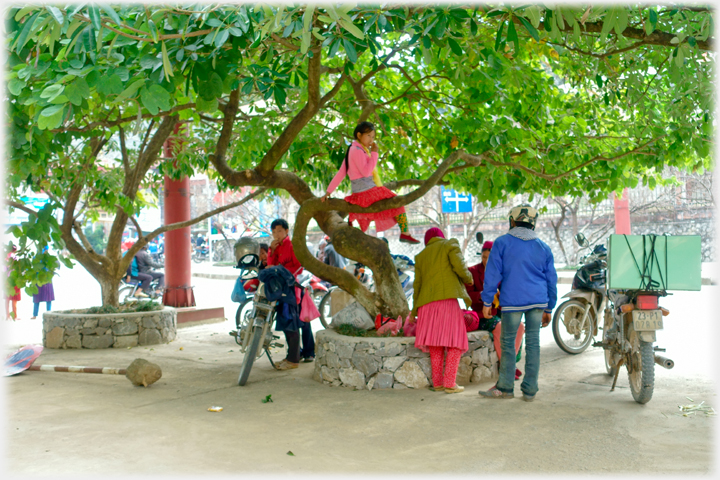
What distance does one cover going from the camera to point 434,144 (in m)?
8.50

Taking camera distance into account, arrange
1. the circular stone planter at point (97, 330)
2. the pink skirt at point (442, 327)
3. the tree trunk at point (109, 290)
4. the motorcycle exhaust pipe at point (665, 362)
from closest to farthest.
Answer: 1. the motorcycle exhaust pipe at point (665, 362)
2. the pink skirt at point (442, 327)
3. the circular stone planter at point (97, 330)
4. the tree trunk at point (109, 290)

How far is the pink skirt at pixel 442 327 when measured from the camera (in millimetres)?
5703

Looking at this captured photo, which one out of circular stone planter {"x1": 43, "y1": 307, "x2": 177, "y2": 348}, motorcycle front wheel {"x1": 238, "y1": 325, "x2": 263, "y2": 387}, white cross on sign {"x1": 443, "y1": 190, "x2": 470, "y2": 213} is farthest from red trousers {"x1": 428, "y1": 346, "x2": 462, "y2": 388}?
white cross on sign {"x1": 443, "y1": 190, "x2": 470, "y2": 213}

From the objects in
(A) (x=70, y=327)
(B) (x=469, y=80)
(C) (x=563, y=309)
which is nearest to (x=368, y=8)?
(B) (x=469, y=80)

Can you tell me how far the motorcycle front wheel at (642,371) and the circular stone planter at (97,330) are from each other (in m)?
6.81

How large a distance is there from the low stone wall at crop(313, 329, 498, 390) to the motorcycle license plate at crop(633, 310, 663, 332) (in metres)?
1.62

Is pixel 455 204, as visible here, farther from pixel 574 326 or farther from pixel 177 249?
pixel 574 326

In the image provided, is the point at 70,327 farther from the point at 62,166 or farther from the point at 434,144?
the point at 434,144

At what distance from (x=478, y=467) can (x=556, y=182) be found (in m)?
5.86

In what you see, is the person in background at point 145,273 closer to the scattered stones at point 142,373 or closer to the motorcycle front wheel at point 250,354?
the scattered stones at point 142,373

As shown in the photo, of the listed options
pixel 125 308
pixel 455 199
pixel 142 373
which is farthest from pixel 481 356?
pixel 455 199

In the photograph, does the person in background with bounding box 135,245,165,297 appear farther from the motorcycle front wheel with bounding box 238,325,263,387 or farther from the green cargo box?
the green cargo box

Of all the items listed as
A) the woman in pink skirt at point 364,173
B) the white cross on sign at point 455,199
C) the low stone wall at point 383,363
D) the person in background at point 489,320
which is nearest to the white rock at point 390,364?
the low stone wall at point 383,363

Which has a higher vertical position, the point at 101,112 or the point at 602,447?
the point at 101,112
